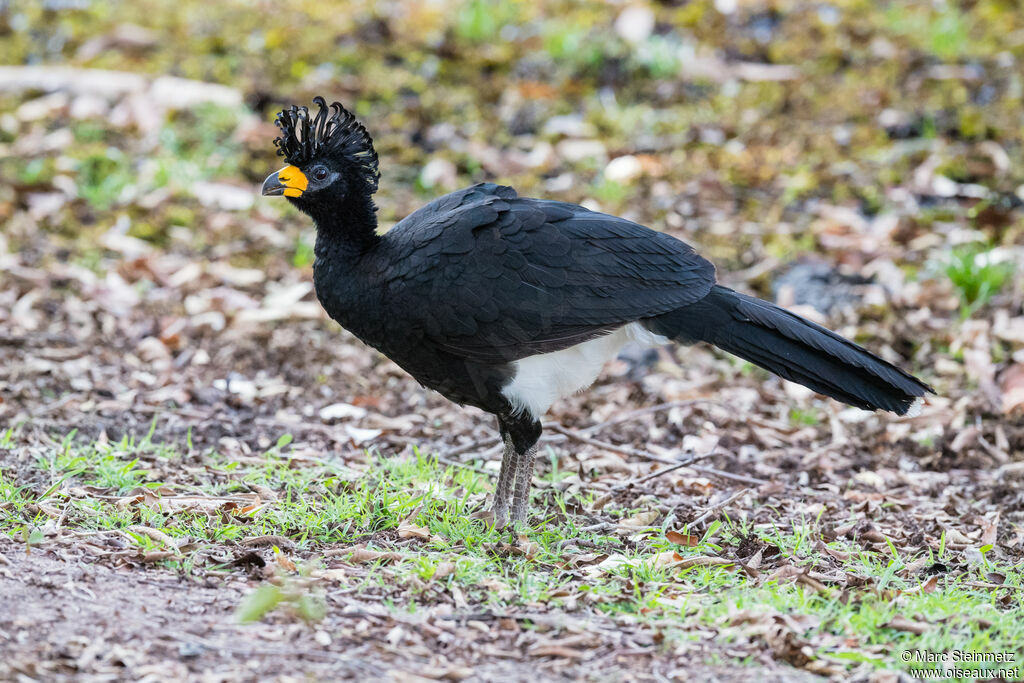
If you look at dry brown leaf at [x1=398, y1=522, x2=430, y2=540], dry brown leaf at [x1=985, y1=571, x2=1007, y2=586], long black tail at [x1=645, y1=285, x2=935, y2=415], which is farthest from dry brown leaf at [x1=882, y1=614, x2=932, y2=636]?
dry brown leaf at [x1=398, y1=522, x2=430, y2=540]

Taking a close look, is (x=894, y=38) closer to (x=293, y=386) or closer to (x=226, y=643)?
(x=293, y=386)

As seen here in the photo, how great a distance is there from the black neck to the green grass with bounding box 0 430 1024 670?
993 mm

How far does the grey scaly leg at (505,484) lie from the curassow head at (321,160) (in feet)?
4.02

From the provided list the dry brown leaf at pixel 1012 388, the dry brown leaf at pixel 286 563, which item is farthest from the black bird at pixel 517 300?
the dry brown leaf at pixel 1012 388

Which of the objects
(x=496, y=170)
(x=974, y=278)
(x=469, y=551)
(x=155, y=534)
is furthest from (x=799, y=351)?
(x=496, y=170)

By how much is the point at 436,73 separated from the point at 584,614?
22.7 feet

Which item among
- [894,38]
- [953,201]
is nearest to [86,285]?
[953,201]

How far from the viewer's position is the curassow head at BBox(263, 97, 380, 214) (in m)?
4.50

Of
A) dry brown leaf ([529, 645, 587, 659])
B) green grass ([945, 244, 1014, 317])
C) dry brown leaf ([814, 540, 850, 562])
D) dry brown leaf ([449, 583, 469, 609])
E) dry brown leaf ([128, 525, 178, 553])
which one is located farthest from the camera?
green grass ([945, 244, 1014, 317])

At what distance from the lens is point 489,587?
3723 millimetres

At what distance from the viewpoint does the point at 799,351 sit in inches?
172

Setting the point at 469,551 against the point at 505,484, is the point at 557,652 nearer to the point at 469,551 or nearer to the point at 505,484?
the point at 469,551

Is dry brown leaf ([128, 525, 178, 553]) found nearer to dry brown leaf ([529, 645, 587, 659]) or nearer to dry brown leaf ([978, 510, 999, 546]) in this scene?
dry brown leaf ([529, 645, 587, 659])

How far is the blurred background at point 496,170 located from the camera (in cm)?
623
